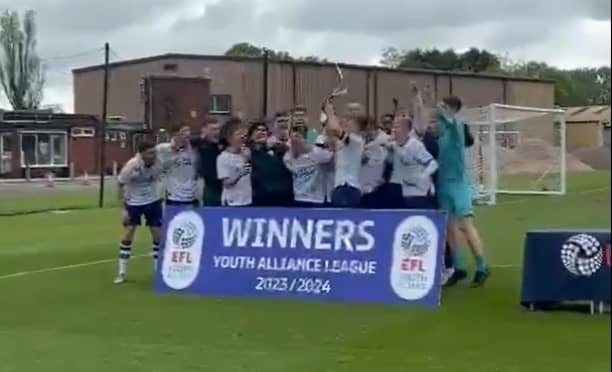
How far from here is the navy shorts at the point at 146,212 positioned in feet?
48.8

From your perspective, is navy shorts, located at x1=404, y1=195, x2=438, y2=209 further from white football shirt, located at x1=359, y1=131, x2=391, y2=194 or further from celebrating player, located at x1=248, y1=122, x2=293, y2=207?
celebrating player, located at x1=248, y1=122, x2=293, y2=207

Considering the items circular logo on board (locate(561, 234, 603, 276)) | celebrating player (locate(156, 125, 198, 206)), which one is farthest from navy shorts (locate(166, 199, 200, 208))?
circular logo on board (locate(561, 234, 603, 276))

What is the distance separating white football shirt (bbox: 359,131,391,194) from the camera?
1377cm

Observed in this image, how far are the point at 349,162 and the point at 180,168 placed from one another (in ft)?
7.42

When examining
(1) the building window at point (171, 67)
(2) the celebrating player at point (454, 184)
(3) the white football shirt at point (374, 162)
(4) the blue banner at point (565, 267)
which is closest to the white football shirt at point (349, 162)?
(3) the white football shirt at point (374, 162)

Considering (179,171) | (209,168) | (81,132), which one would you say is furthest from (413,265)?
(81,132)

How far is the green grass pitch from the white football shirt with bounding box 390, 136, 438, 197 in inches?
45.7

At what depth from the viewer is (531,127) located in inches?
1916

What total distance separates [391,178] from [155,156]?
285cm

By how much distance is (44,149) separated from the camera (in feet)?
219

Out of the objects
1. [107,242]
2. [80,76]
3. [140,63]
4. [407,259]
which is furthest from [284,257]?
[80,76]

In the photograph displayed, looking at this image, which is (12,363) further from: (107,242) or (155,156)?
(107,242)

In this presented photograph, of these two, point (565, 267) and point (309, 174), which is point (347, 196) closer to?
point (309, 174)

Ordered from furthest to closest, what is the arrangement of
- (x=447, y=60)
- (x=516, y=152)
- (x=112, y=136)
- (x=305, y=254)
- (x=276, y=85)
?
(x=447, y=60), (x=276, y=85), (x=112, y=136), (x=516, y=152), (x=305, y=254)
